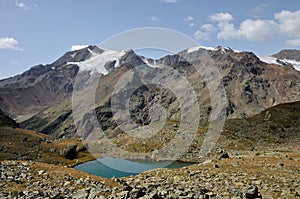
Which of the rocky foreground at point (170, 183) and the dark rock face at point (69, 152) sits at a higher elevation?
the rocky foreground at point (170, 183)

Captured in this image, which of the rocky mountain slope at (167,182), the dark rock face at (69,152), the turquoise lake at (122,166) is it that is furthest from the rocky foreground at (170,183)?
the dark rock face at (69,152)

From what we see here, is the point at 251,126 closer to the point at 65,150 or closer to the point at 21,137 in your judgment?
the point at 65,150

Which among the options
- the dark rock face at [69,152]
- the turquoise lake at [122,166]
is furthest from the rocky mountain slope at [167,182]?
the dark rock face at [69,152]

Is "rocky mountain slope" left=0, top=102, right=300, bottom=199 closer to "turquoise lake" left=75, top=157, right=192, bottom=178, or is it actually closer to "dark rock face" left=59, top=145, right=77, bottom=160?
"turquoise lake" left=75, top=157, right=192, bottom=178

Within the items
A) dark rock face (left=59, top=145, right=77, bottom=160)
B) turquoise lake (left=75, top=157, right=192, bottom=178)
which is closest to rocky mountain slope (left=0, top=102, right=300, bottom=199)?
turquoise lake (left=75, top=157, right=192, bottom=178)

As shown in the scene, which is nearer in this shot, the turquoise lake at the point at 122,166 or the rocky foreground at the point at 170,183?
the rocky foreground at the point at 170,183

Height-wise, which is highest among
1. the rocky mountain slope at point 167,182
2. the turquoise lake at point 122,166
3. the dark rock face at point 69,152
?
the rocky mountain slope at point 167,182

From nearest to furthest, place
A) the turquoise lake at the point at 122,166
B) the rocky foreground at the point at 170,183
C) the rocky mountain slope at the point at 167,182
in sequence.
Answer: the rocky mountain slope at the point at 167,182 < the rocky foreground at the point at 170,183 < the turquoise lake at the point at 122,166

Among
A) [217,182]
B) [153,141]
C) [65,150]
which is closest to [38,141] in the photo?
[65,150]

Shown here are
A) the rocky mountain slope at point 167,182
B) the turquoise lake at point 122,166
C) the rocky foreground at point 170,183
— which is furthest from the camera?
the turquoise lake at point 122,166

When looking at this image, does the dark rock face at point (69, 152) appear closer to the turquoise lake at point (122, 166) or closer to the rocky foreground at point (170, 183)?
the turquoise lake at point (122, 166)
